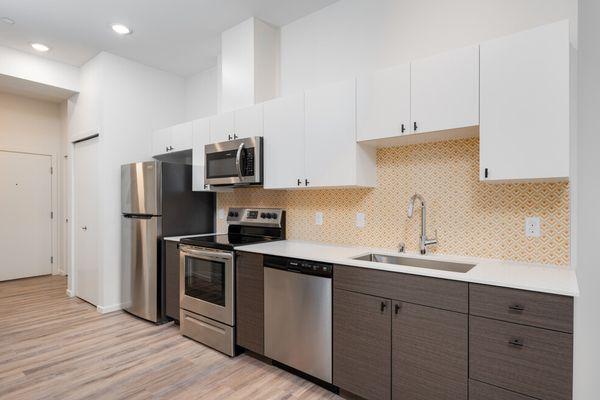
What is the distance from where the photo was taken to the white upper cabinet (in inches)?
98.3

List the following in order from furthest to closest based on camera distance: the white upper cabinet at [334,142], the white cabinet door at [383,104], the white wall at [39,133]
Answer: the white wall at [39,133] < the white upper cabinet at [334,142] < the white cabinet door at [383,104]

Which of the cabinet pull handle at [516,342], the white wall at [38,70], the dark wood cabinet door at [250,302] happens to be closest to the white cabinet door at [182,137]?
the white wall at [38,70]

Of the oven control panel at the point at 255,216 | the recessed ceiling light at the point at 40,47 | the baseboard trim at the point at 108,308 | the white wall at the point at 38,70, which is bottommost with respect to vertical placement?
the baseboard trim at the point at 108,308

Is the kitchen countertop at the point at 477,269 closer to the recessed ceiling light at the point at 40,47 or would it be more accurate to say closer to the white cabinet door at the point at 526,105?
the white cabinet door at the point at 526,105

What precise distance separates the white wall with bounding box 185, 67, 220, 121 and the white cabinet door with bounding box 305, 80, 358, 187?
1.99 metres

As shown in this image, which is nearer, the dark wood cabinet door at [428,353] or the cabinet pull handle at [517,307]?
the cabinet pull handle at [517,307]

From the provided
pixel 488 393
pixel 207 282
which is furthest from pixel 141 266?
pixel 488 393

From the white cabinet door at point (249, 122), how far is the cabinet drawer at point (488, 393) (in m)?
2.40

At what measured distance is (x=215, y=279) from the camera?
9.66 feet

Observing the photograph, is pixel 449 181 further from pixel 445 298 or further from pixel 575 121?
pixel 445 298

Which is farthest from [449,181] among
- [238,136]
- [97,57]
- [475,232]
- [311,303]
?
[97,57]

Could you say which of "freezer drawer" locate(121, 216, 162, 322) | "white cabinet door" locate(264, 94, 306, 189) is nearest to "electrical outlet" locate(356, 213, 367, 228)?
"white cabinet door" locate(264, 94, 306, 189)

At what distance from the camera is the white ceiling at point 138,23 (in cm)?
299

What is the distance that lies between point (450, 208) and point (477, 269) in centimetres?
56
